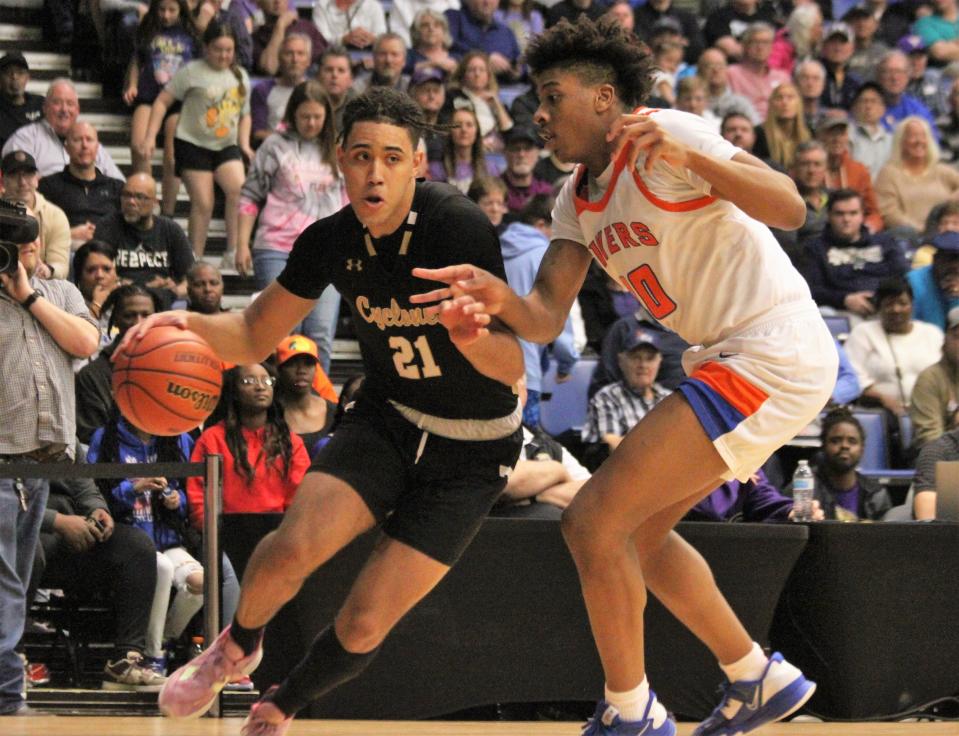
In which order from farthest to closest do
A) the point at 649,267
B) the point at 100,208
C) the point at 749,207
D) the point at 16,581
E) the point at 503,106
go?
1. the point at 503,106
2. the point at 100,208
3. the point at 16,581
4. the point at 649,267
5. the point at 749,207

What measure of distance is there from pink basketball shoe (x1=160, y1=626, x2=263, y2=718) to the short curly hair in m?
1.80

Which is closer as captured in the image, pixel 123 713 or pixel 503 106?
pixel 123 713

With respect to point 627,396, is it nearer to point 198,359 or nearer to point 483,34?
point 198,359

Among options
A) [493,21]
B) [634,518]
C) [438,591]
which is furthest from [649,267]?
[493,21]

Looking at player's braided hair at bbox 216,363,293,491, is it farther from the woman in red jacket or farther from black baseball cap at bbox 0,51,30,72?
black baseball cap at bbox 0,51,30,72

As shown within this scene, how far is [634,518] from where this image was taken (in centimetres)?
379

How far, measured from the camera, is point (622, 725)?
13.2 ft

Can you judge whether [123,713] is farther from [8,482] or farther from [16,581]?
[8,482]

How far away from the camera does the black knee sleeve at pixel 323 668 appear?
396 cm

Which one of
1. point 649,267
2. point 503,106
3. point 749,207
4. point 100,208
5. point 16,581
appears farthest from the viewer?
point 503,106

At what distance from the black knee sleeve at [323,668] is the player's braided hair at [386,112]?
1373mm

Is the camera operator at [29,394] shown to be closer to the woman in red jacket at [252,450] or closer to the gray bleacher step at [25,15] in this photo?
the woman in red jacket at [252,450]

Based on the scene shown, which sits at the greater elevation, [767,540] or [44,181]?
[44,181]

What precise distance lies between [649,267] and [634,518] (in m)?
0.68
